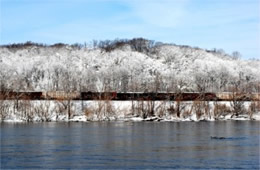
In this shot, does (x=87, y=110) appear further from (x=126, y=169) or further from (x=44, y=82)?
(x=44, y=82)

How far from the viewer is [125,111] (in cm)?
5194

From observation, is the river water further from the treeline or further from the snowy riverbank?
the treeline

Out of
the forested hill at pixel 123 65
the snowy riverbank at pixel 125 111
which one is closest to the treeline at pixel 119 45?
the forested hill at pixel 123 65

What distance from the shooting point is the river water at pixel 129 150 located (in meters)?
20.7

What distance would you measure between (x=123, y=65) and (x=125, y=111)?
204 feet

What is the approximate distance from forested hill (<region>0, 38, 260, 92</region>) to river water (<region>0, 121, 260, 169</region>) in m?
54.8

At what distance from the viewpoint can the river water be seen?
815 inches

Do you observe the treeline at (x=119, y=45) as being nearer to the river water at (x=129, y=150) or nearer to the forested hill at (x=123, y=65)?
the forested hill at (x=123, y=65)

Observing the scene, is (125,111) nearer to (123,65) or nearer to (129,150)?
(129,150)

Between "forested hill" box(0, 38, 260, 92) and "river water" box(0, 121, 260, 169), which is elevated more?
"forested hill" box(0, 38, 260, 92)

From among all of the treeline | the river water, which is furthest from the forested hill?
the river water

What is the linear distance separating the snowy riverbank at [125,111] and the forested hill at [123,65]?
34224 millimetres

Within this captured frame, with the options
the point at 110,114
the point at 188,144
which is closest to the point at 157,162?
the point at 188,144

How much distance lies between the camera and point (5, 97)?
50.0 meters
